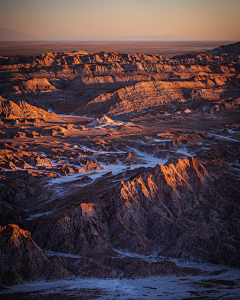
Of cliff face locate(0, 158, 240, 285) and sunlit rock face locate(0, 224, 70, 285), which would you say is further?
cliff face locate(0, 158, 240, 285)

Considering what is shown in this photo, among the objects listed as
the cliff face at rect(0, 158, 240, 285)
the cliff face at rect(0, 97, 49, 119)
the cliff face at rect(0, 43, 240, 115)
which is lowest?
the cliff face at rect(0, 158, 240, 285)

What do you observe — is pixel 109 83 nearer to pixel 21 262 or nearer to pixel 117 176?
pixel 117 176

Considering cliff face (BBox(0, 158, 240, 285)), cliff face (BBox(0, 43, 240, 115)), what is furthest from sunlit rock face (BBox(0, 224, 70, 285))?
cliff face (BBox(0, 43, 240, 115))

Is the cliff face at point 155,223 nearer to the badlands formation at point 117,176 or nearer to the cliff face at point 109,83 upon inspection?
the badlands formation at point 117,176

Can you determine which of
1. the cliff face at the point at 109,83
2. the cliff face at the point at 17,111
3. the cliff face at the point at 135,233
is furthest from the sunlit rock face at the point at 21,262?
the cliff face at the point at 109,83

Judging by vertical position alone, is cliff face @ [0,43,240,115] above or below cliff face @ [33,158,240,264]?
above

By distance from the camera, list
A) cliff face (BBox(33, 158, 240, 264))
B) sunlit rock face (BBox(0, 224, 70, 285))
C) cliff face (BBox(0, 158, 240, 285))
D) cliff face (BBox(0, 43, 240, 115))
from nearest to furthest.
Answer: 1. sunlit rock face (BBox(0, 224, 70, 285))
2. cliff face (BBox(0, 158, 240, 285))
3. cliff face (BBox(33, 158, 240, 264))
4. cliff face (BBox(0, 43, 240, 115))

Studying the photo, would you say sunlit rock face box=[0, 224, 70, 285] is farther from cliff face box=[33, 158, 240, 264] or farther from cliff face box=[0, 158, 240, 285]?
cliff face box=[33, 158, 240, 264]

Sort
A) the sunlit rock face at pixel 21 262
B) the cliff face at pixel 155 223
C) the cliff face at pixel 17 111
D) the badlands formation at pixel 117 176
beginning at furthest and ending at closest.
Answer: the cliff face at pixel 17 111
the cliff face at pixel 155 223
the badlands formation at pixel 117 176
the sunlit rock face at pixel 21 262

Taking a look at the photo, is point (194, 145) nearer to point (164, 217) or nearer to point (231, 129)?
point (231, 129)
